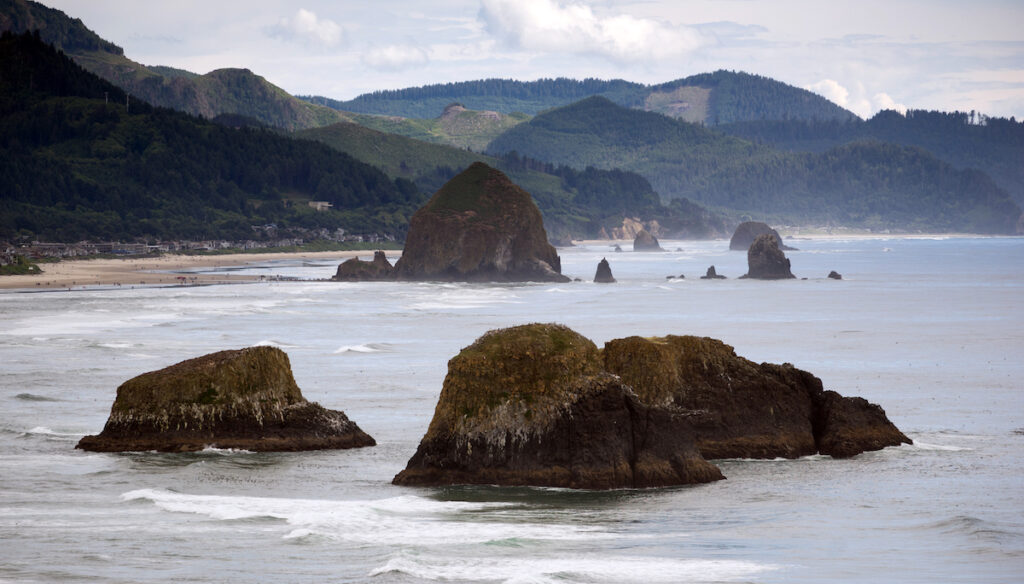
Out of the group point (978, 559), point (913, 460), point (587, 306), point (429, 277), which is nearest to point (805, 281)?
point (429, 277)

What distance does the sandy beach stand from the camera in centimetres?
9954

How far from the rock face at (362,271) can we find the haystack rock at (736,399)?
9096 cm

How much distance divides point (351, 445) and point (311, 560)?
29.9ft

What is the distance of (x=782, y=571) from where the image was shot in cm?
1570

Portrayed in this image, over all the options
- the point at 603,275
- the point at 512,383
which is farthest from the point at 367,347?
the point at 603,275

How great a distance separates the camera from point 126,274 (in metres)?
118

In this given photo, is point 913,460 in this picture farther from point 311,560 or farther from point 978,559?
point 311,560

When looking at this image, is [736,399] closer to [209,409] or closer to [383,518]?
[383,518]

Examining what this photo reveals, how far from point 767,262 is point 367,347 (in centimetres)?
7877

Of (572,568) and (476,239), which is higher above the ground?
(476,239)

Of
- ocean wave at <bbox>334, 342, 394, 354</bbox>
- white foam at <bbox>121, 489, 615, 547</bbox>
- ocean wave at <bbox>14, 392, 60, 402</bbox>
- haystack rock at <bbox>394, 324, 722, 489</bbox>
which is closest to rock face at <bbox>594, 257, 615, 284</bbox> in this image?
ocean wave at <bbox>334, 342, 394, 354</bbox>

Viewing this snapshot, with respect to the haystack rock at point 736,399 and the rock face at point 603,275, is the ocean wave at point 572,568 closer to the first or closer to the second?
the haystack rock at point 736,399

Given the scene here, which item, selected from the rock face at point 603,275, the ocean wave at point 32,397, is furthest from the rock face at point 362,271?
the ocean wave at point 32,397

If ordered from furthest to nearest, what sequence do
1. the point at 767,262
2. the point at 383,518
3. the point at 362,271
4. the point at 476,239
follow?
the point at 767,262 < the point at 362,271 < the point at 476,239 < the point at 383,518
